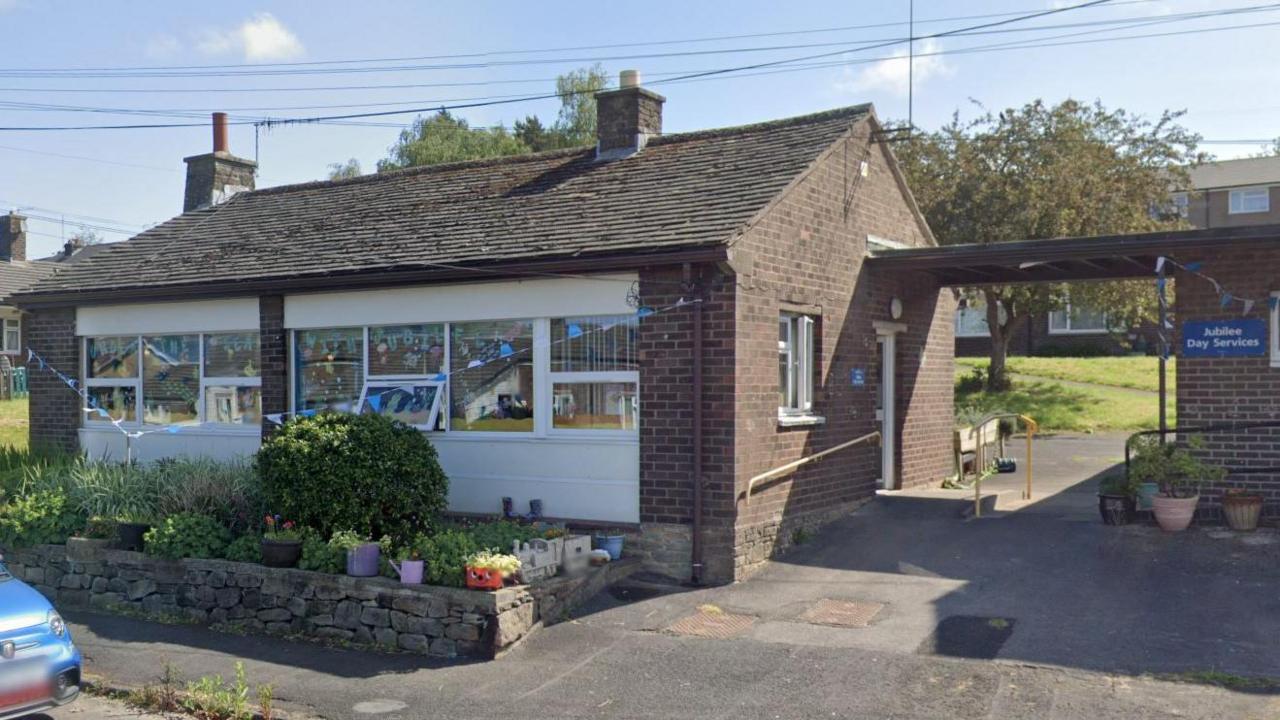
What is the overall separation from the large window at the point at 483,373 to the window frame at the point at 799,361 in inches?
72.2

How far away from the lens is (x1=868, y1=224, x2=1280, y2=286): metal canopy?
10773 millimetres

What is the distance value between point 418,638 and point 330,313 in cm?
531

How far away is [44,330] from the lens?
1592 centimetres

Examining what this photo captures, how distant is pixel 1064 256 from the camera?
11.6 m

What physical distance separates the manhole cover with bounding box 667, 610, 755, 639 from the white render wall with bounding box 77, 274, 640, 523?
167 cm

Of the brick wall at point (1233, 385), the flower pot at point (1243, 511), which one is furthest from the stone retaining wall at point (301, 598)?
the brick wall at point (1233, 385)

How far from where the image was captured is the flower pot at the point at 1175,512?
1077 centimetres

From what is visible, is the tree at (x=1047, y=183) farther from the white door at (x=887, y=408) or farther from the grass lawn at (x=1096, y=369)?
the white door at (x=887, y=408)

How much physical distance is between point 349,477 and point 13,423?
18177mm

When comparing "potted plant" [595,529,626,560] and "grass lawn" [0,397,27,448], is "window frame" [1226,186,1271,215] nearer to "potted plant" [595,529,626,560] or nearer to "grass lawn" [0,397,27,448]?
"potted plant" [595,529,626,560]

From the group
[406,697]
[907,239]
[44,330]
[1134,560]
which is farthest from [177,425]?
[1134,560]

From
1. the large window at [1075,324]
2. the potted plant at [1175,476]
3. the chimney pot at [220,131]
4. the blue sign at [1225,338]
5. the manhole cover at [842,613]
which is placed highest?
the chimney pot at [220,131]

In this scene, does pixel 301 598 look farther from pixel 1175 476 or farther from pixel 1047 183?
pixel 1047 183

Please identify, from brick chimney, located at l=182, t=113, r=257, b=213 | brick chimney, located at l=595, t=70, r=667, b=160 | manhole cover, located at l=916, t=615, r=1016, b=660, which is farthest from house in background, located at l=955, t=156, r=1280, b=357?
manhole cover, located at l=916, t=615, r=1016, b=660
